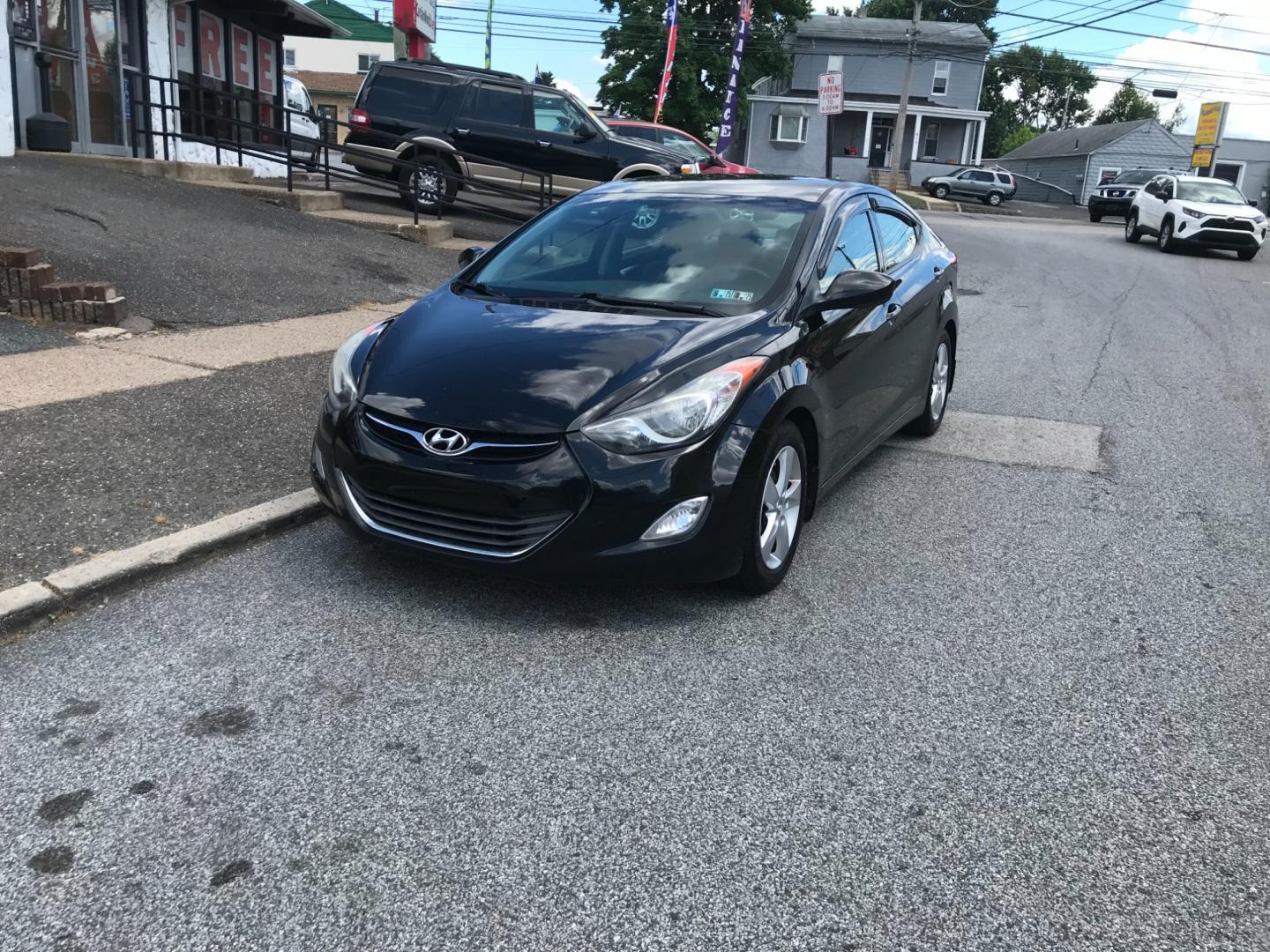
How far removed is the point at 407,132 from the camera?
16.1 meters

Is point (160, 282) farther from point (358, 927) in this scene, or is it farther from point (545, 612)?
point (358, 927)

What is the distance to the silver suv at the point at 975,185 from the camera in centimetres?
4325

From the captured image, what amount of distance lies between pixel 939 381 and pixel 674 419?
356cm

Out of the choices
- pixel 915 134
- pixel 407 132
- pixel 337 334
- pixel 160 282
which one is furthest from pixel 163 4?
pixel 915 134

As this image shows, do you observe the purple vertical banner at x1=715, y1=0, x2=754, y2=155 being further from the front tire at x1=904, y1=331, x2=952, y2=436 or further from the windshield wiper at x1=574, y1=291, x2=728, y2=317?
the windshield wiper at x1=574, y1=291, x2=728, y2=317

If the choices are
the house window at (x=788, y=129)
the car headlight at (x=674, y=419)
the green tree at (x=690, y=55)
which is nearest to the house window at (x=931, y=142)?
the house window at (x=788, y=129)

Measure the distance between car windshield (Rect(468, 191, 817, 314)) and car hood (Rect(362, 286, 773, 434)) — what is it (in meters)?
0.31

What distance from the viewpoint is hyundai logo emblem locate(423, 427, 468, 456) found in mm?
3887

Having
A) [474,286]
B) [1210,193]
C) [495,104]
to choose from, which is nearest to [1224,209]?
[1210,193]

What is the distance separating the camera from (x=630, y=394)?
156 inches

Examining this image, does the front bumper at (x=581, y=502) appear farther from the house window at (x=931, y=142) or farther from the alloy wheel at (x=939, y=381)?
the house window at (x=931, y=142)

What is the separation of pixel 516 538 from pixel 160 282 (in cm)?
651

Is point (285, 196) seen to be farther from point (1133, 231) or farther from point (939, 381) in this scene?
point (1133, 231)

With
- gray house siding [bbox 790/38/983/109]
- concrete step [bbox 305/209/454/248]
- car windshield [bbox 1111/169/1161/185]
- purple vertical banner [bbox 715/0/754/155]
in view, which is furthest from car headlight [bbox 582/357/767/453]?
gray house siding [bbox 790/38/983/109]
